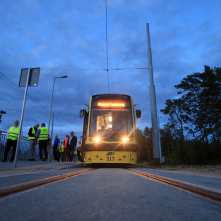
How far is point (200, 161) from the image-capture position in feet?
78.7

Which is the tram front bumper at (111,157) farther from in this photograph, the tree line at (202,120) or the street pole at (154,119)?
the tree line at (202,120)

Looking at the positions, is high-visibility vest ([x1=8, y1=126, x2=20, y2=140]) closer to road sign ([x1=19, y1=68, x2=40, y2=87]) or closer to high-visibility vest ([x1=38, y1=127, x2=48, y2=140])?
high-visibility vest ([x1=38, y1=127, x2=48, y2=140])

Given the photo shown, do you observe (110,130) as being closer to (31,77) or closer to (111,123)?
(111,123)

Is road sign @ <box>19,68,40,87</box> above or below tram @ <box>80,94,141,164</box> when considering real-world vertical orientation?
above

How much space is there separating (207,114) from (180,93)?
11899mm

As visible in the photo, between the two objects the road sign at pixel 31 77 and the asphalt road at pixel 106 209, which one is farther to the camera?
the road sign at pixel 31 77

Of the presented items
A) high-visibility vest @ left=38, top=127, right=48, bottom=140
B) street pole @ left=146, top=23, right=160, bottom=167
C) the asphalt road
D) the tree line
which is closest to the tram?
street pole @ left=146, top=23, right=160, bottom=167

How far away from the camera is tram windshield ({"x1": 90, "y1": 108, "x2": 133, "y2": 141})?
9181mm

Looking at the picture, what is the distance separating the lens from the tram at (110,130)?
8703 millimetres

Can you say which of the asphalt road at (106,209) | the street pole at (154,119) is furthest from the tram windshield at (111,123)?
the asphalt road at (106,209)

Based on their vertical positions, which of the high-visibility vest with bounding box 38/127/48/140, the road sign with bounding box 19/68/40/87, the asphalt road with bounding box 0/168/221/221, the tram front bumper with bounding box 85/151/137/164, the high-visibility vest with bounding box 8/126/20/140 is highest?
the road sign with bounding box 19/68/40/87

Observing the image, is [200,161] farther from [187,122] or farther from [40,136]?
[40,136]

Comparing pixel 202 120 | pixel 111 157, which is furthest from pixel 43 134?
pixel 202 120

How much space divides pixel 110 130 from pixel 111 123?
38cm
